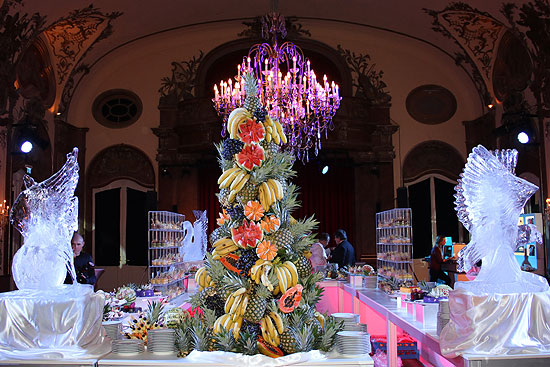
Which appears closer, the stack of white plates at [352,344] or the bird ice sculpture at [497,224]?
the stack of white plates at [352,344]

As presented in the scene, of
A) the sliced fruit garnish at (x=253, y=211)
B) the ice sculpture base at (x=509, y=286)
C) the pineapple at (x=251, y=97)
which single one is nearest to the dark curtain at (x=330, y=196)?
A: the ice sculpture base at (x=509, y=286)

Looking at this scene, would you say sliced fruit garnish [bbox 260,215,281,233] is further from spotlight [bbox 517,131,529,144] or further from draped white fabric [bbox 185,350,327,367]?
spotlight [bbox 517,131,529,144]

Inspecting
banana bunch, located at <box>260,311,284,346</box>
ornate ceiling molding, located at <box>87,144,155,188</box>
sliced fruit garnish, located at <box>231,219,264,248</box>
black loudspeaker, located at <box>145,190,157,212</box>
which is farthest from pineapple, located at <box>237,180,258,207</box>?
ornate ceiling molding, located at <box>87,144,155,188</box>

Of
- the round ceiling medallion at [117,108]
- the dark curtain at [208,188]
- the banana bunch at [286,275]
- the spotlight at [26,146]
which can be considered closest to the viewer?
the banana bunch at [286,275]

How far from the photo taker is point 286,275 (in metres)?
2.81

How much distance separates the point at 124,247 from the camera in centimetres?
1364

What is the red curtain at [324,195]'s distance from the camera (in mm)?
14000

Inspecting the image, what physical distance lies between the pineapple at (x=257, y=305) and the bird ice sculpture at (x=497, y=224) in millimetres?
1450

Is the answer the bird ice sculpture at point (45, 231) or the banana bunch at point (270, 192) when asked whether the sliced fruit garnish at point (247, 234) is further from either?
the bird ice sculpture at point (45, 231)

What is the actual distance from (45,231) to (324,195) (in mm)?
11219

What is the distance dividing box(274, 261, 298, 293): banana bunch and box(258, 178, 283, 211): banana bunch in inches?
12.0

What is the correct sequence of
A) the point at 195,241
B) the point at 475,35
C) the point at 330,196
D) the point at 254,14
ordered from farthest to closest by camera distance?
1. the point at 330,196
2. the point at 254,14
3. the point at 475,35
4. the point at 195,241

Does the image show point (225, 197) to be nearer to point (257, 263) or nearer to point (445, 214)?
point (257, 263)

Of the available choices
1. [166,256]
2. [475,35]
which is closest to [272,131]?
[166,256]
